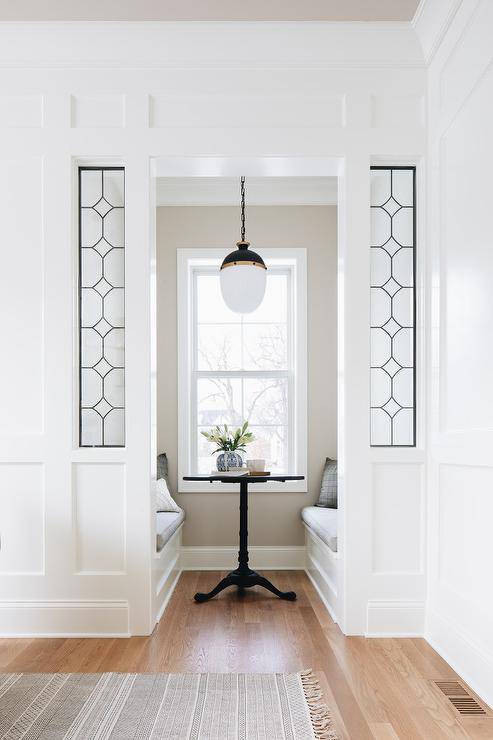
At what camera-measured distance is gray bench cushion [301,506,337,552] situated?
3789 mm

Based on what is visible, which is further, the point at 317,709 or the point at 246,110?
the point at 246,110

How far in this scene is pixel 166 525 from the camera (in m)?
4.11

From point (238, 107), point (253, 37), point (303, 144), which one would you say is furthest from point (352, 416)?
point (253, 37)

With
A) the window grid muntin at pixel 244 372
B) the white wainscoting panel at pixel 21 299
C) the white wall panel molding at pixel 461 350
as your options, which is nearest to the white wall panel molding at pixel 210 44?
the white wall panel molding at pixel 461 350

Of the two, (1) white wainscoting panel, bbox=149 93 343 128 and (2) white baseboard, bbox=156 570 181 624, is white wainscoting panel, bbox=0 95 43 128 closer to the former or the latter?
(1) white wainscoting panel, bbox=149 93 343 128

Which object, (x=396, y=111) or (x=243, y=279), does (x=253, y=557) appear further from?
(x=396, y=111)

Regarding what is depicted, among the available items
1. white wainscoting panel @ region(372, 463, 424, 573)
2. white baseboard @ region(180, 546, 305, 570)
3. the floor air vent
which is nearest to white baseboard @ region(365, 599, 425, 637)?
white wainscoting panel @ region(372, 463, 424, 573)

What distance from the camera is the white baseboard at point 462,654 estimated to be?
8.39ft

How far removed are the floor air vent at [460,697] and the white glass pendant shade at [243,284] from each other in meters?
2.49

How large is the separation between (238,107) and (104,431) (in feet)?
6.01

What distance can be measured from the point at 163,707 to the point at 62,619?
1046mm

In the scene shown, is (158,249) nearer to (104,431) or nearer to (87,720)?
(104,431)

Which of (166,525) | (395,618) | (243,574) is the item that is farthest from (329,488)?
(395,618)

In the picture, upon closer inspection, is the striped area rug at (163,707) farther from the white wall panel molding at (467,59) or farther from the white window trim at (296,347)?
the white wall panel molding at (467,59)
